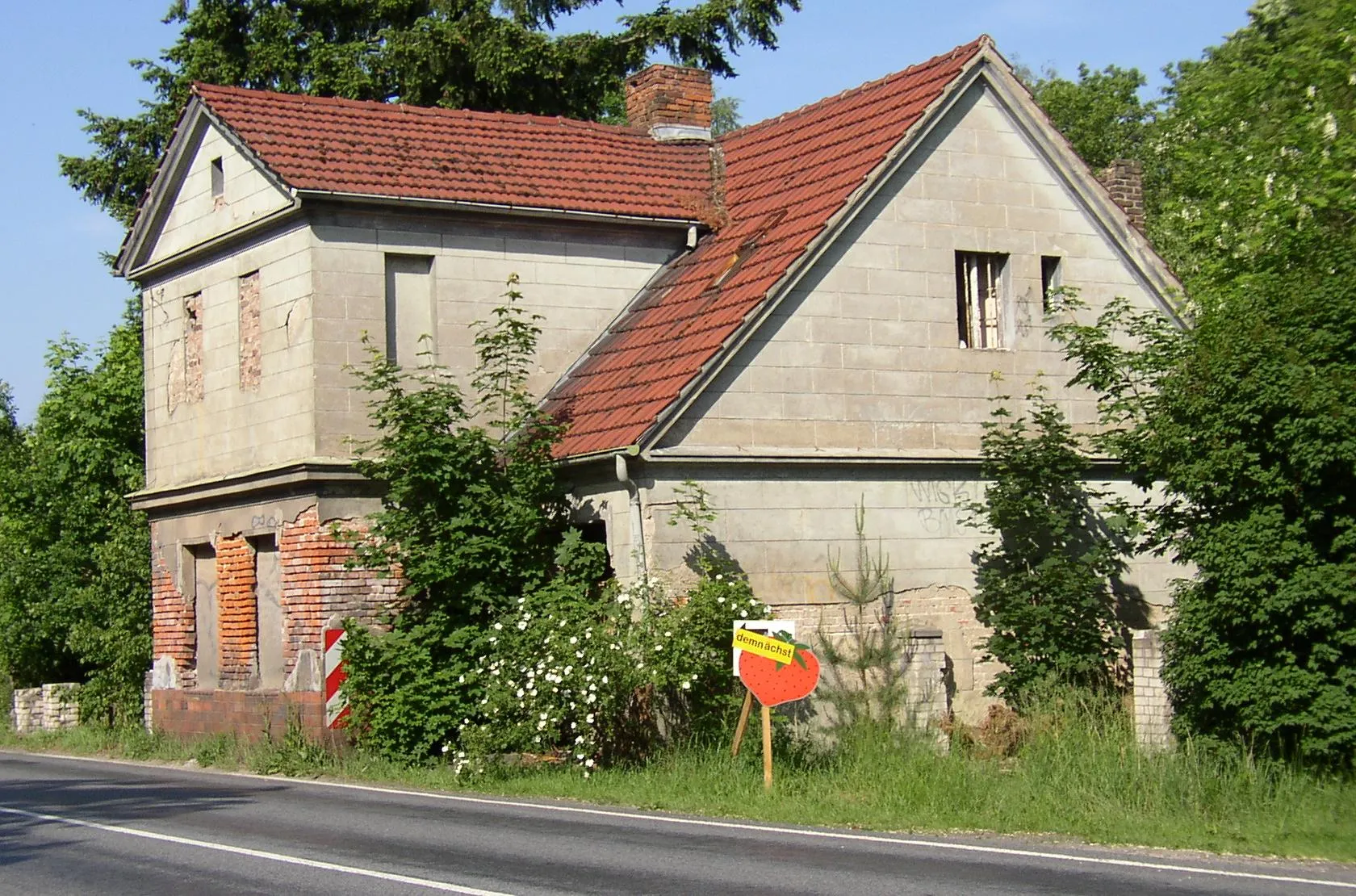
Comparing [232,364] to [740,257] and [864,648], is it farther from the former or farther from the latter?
[864,648]

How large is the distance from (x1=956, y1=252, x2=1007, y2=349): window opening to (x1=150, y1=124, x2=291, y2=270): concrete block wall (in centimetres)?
838

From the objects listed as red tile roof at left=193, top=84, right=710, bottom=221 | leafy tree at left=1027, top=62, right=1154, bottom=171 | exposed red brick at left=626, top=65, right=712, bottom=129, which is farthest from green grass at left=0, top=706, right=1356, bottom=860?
leafy tree at left=1027, top=62, right=1154, bottom=171

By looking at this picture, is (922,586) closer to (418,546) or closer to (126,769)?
(418,546)

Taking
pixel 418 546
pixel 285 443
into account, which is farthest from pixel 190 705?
pixel 418 546

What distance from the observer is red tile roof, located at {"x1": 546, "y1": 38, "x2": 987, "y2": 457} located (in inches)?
765

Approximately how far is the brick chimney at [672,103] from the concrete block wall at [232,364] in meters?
6.74

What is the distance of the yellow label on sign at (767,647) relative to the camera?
52.6ft

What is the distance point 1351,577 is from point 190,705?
598 inches

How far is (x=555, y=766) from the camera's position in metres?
18.0

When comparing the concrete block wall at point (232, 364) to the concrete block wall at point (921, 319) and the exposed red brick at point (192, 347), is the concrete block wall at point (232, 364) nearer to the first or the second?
the exposed red brick at point (192, 347)

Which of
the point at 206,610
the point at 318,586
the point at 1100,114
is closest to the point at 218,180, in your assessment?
the point at 206,610

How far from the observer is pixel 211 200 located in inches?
910

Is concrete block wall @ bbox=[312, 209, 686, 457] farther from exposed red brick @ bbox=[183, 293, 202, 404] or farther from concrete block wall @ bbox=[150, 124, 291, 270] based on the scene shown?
exposed red brick @ bbox=[183, 293, 202, 404]

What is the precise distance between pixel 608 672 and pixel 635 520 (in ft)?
6.73
